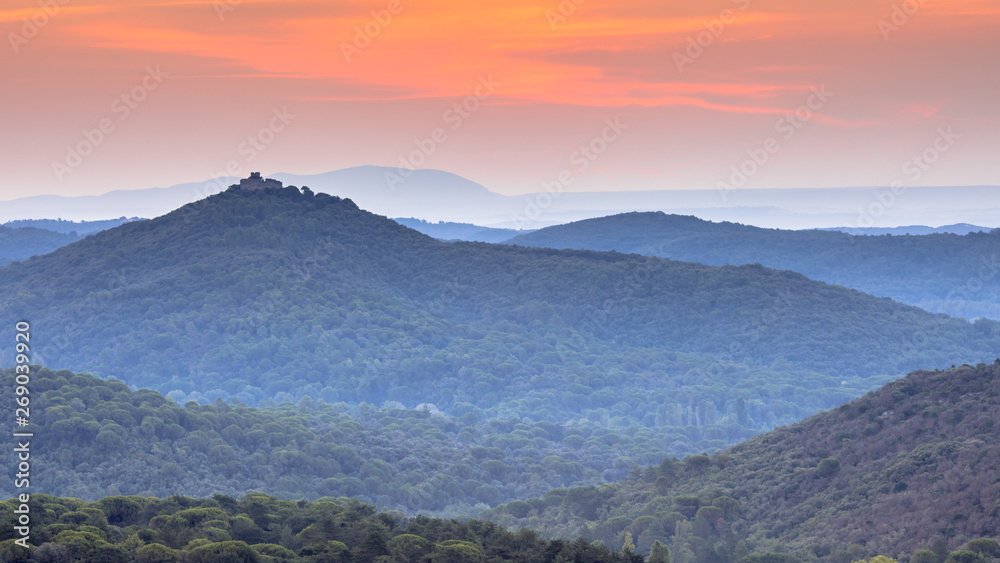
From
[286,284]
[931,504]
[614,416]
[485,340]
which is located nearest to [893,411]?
[931,504]

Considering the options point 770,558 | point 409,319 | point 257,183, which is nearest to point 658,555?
point 770,558

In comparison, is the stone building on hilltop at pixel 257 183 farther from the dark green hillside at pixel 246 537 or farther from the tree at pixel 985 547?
the tree at pixel 985 547

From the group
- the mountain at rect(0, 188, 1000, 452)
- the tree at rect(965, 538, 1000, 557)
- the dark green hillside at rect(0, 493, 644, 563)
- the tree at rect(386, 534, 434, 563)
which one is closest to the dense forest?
the dark green hillside at rect(0, 493, 644, 563)

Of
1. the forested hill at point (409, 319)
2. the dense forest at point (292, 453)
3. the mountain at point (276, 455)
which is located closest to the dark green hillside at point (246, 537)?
the mountain at point (276, 455)

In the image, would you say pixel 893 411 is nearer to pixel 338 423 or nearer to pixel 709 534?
pixel 709 534

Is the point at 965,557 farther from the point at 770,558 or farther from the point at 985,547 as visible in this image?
the point at 770,558

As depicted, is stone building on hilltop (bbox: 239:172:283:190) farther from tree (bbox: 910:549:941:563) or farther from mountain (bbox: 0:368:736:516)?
tree (bbox: 910:549:941:563)
